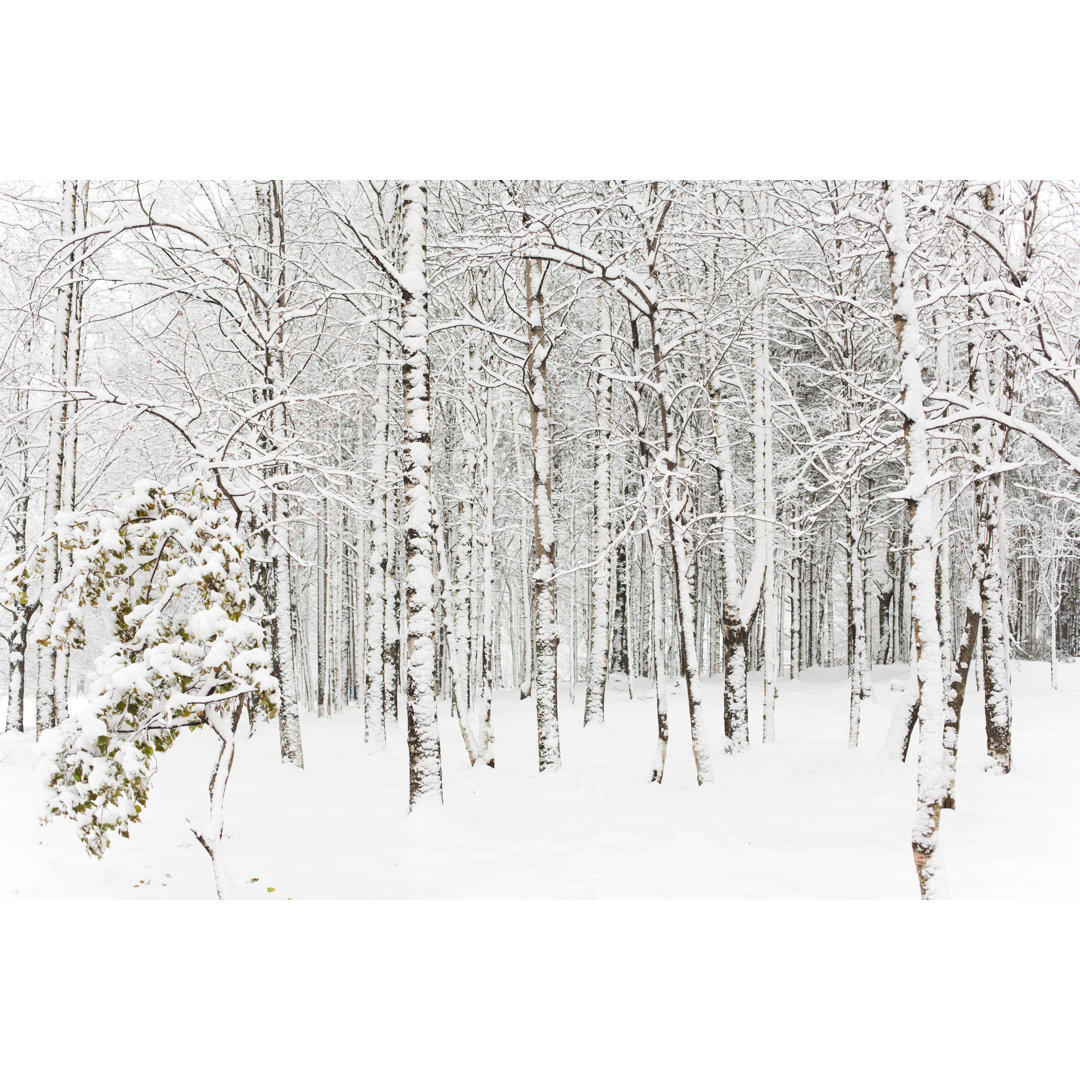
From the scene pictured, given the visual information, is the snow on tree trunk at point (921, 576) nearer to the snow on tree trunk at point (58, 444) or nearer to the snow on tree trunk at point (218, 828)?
the snow on tree trunk at point (218, 828)

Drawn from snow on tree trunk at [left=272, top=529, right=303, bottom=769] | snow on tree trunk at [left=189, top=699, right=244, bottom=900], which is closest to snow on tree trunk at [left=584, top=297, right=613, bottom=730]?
snow on tree trunk at [left=272, top=529, right=303, bottom=769]

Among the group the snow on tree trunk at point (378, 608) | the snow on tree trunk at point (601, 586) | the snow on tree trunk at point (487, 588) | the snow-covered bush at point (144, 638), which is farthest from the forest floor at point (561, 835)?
the snow on tree trunk at point (601, 586)

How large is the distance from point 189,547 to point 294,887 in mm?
1817

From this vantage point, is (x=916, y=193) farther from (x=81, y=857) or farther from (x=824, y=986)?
(x=81, y=857)

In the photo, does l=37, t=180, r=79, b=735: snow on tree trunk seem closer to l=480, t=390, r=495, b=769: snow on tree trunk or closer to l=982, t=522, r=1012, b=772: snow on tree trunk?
l=480, t=390, r=495, b=769: snow on tree trunk

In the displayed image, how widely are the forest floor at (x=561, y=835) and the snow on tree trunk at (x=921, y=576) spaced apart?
49cm

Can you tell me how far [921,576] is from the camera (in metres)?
3.18

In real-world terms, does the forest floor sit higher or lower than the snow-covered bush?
lower

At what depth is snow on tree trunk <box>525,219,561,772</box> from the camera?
21.9 ft

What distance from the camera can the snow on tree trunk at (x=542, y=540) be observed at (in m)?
6.66

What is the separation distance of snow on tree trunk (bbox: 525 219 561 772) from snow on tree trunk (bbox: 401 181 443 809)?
1.92 meters

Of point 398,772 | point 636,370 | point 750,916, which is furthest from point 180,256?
point 750,916

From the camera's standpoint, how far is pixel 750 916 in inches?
137

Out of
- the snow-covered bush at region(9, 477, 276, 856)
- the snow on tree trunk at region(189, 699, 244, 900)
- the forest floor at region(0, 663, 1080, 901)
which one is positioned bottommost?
the forest floor at region(0, 663, 1080, 901)
